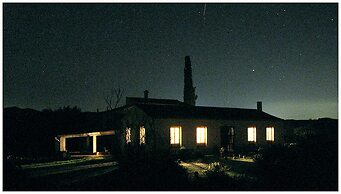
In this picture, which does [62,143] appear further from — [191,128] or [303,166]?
[303,166]

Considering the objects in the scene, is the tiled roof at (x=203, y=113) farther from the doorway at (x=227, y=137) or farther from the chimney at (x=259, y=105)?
the doorway at (x=227, y=137)

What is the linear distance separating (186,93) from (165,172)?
31.2 m

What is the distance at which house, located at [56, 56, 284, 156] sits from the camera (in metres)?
21.6

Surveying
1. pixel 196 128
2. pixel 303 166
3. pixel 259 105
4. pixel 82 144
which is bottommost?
pixel 82 144

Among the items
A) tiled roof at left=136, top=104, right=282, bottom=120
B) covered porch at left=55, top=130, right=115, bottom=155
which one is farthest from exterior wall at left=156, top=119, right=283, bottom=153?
covered porch at left=55, top=130, right=115, bottom=155

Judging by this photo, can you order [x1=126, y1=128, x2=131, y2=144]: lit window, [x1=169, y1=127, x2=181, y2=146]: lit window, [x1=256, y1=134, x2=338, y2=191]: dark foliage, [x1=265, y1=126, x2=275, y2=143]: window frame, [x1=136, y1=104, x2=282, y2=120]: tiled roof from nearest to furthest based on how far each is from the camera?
[x1=256, y1=134, x2=338, y2=191]: dark foliage < [x1=169, y1=127, x2=181, y2=146]: lit window < [x1=136, y1=104, x2=282, y2=120]: tiled roof < [x1=126, y1=128, x2=131, y2=144]: lit window < [x1=265, y1=126, x2=275, y2=143]: window frame

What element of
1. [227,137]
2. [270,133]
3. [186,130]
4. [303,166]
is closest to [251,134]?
[270,133]

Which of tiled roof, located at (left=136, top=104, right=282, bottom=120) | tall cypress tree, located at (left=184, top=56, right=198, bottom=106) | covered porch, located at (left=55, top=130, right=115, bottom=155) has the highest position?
tall cypress tree, located at (left=184, top=56, right=198, bottom=106)

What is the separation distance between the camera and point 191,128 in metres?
22.4

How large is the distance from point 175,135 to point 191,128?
43.0 inches

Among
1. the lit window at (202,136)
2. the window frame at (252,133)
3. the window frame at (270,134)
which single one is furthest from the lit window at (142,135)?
the window frame at (270,134)

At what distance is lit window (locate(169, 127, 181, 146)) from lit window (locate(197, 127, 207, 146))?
1334mm

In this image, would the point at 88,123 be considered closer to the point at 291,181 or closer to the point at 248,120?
the point at 248,120

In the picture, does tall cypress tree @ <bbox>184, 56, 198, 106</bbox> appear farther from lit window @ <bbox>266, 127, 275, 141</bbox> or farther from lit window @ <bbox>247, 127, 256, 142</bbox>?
lit window @ <bbox>247, 127, 256, 142</bbox>
